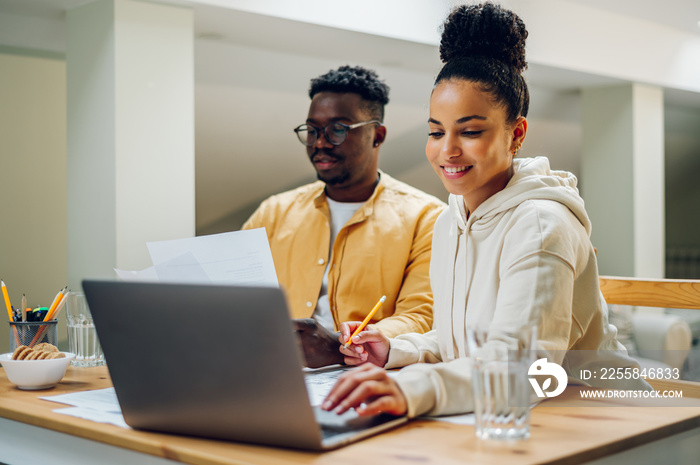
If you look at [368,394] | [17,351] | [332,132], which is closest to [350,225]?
[332,132]

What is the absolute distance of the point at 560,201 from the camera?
1147mm

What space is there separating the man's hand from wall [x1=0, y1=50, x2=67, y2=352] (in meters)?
2.58

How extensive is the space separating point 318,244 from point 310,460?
143 cm

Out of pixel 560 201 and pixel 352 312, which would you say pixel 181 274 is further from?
pixel 352 312

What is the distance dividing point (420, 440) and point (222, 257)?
554mm

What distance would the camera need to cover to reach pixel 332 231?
2221 mm

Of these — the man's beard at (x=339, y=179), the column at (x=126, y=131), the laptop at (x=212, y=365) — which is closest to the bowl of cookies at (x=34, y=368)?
the laptop at (x=212, y=365)

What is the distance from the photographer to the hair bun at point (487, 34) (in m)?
1.25

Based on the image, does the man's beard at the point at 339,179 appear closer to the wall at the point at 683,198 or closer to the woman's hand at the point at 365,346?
the woman's hand at the point at 365,346

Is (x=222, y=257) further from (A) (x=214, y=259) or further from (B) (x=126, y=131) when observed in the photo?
(B) (x=126, y=131)

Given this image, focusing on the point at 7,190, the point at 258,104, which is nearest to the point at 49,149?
the point at 7,190

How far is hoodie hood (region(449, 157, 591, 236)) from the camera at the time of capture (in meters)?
1.15

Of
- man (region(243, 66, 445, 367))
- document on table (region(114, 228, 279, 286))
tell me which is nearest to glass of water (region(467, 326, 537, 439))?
document on table (region(114, 228, 279, 286))

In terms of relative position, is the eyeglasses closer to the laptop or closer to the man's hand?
the man's hand
